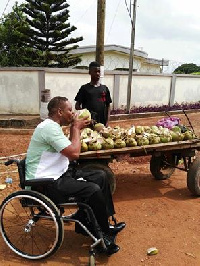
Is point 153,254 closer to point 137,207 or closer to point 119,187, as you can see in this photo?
point 137,207

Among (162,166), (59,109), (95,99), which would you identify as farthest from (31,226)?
(162,166)

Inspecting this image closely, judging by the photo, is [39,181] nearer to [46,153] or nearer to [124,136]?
[46,153]

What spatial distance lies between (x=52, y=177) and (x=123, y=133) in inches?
62.3

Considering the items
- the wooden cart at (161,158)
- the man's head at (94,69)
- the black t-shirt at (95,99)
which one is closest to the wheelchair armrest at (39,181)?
the wooden cart at (161,158)

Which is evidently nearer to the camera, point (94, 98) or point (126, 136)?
point (126, 136)

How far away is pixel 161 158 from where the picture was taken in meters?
4.96

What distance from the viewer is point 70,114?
290 centimetres

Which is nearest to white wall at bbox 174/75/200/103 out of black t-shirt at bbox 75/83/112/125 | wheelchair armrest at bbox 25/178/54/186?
black t-shirt at bbox 75/83/112/125

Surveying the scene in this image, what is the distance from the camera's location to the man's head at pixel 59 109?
9.36 feet

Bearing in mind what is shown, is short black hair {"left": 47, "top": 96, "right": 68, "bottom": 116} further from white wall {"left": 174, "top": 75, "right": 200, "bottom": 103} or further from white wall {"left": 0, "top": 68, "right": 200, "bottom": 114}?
white wall {"left": 174, "top": 75, "right": 200, "bottom": 103}

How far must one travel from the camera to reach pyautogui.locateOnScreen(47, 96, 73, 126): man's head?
2.85 metres

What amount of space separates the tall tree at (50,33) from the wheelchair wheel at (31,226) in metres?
15.1

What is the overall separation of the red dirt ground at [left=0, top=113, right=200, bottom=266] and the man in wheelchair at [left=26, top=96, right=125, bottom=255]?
0.39 meters

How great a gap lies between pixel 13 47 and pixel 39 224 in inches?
667
